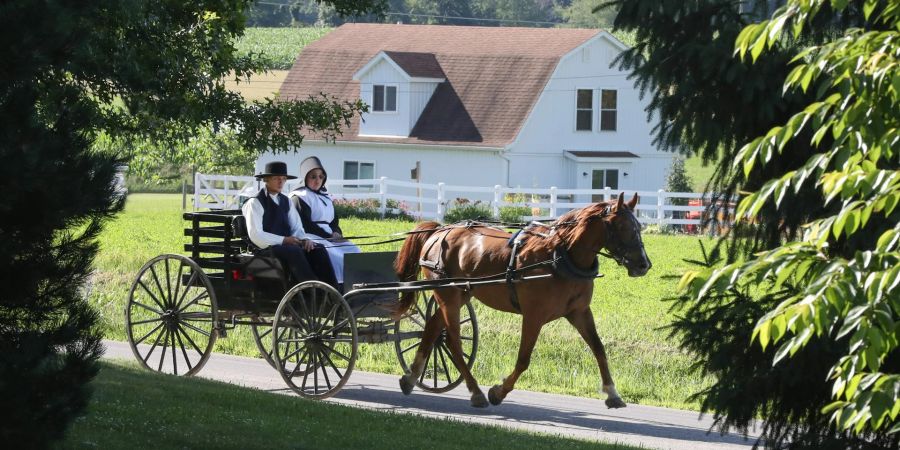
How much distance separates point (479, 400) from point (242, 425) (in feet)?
12.2

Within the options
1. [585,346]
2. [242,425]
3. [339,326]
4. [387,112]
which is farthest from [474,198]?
[242,425]

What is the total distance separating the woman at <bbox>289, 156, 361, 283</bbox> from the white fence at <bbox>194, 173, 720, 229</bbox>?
17628 mm

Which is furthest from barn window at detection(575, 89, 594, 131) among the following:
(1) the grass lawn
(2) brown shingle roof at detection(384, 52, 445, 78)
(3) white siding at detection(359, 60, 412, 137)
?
(1) the grass lawn

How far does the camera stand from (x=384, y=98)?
42.3 meters

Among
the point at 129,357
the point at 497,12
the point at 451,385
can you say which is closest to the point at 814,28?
the point at 451,385

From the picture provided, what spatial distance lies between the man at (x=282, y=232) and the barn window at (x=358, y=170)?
29308 mm

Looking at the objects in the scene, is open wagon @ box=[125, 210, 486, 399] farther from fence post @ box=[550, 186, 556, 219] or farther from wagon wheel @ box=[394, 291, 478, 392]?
fence post @ box=[550, 186, 556, 219]

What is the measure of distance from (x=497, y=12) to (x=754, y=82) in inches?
3447

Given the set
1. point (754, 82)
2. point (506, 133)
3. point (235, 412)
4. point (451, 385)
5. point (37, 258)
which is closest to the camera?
point (37, 258)

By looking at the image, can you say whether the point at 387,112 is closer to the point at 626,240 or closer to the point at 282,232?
the point at 282,232

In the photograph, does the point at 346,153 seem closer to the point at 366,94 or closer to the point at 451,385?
the point at 366,94

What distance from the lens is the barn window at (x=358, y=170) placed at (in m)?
42.9

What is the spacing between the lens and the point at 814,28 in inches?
298

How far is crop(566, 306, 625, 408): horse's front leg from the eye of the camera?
12094 millimetres
